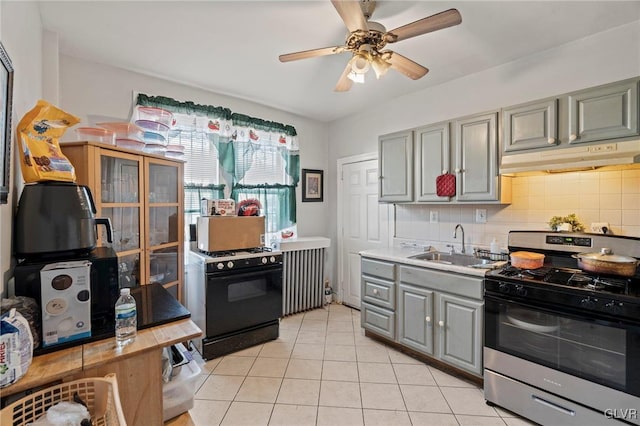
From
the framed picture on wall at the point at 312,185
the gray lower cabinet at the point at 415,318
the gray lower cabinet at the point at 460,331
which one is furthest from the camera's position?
the framed picture on wall at the point at 312,185

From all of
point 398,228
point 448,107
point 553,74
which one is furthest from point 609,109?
point 398,228

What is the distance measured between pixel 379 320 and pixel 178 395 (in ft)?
6.08

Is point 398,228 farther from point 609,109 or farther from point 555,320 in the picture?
point 609,109

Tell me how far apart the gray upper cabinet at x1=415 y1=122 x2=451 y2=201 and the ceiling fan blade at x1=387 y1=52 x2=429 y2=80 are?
2.35 feet

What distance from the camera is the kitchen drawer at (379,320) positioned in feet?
9.04

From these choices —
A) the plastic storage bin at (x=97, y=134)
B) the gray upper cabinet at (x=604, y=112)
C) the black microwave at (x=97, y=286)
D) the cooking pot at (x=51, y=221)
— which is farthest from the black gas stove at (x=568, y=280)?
the plastic storage bin at (x=97, y=134)

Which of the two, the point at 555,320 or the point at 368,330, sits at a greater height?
the point at 555,320

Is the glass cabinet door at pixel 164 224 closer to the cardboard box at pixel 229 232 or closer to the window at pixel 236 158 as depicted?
the cardboard box at pixel 229 232

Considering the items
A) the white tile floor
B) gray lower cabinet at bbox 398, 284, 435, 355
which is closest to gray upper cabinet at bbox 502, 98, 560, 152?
gray lower cabinet at bbox 398, 284, 435, 355

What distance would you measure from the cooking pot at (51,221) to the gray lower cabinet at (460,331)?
7.73ft

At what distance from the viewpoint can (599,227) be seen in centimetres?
211

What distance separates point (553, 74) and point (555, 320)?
6.04 ft

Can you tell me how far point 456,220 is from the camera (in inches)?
114

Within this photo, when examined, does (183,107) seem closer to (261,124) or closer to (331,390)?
(261,124)
